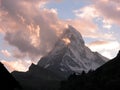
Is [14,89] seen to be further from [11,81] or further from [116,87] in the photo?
[116,87]

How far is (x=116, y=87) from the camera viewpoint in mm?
195375

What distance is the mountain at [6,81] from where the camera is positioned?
42906mm

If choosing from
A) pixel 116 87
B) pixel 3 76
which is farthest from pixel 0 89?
pixel 116 87

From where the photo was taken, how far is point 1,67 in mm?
42844

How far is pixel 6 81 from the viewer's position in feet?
143

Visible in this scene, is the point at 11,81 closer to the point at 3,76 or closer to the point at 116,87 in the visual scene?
the point at 3,76

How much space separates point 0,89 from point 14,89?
6.33 feet

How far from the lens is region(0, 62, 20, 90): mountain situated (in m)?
42.9

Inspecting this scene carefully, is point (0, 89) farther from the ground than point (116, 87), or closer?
closer

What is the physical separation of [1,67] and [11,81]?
2364 mm

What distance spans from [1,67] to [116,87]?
519 feet

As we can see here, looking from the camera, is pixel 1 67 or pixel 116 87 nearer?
pixel 1 67

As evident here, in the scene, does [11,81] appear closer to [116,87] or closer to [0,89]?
[0,89]

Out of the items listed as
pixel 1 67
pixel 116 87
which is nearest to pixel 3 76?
pixel 1 67
